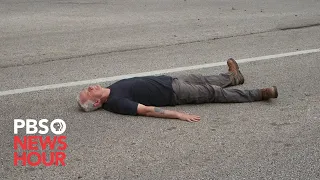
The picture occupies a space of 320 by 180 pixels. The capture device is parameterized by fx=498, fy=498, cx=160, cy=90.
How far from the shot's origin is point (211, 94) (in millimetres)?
5430

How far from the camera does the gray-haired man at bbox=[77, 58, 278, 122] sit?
5.08 meters

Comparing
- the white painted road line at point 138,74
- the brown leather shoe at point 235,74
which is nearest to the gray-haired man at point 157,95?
the brown leather shoe at point 235,74

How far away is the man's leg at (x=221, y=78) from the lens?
18.7ft

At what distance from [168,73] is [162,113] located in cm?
175

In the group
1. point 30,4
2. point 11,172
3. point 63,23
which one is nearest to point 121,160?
point 11,172

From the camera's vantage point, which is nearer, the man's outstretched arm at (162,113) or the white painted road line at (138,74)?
the man's outstretched arm at (162,113)

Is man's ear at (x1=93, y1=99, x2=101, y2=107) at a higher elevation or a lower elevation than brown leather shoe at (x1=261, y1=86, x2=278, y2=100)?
lower

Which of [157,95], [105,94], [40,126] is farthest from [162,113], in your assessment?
[40,126]

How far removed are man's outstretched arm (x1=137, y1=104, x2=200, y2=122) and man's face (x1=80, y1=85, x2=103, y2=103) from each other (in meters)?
0.46

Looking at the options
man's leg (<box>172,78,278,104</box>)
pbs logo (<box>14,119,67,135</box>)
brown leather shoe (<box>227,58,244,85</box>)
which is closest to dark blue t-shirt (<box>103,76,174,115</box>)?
man's leg (<box>172,78,278,104</box>)

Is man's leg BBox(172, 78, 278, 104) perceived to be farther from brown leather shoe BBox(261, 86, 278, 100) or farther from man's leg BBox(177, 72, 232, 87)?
man's leg BBox(177, 72, 232, 87)

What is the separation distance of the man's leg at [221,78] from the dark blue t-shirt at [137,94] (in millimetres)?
336

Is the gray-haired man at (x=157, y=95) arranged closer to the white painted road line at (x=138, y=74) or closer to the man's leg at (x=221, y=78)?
the man's leg at (x=221, y=78)

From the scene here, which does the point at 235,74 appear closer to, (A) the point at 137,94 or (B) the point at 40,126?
(A) the point at 137,94
